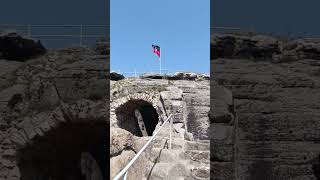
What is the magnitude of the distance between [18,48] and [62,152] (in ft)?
7.86

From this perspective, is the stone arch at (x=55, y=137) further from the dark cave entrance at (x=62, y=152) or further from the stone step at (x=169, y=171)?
the stone step at (x=169, y=171)

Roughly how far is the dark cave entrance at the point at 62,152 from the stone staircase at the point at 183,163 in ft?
4.99

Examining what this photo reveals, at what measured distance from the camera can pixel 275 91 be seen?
28.6 ft

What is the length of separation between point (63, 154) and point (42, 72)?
6.42ft

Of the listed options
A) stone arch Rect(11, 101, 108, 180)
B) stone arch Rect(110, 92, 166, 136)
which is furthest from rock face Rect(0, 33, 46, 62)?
stone arch Rect(110, 92, 166, 136)

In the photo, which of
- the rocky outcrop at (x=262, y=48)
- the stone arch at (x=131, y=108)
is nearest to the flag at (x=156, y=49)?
the stone arch at (x=131, y=108)

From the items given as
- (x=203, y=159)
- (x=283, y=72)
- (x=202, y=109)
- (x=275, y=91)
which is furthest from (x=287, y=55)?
(x=202, y=109)

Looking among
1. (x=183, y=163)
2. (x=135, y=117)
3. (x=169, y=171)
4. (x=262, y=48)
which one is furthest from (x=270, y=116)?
(x=135, y=117)

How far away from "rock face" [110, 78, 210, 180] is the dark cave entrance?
0.77 meters

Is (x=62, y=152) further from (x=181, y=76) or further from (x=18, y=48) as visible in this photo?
(x=181, y=76)

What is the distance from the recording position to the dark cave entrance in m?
7.74

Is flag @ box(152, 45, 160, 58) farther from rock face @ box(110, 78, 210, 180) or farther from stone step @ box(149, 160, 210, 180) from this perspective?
stone step @ box(149, 160, 210, 180)

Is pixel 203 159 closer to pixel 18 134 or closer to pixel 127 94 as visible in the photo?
pixel 18 134

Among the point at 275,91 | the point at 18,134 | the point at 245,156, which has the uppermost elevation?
the point at 275,91
